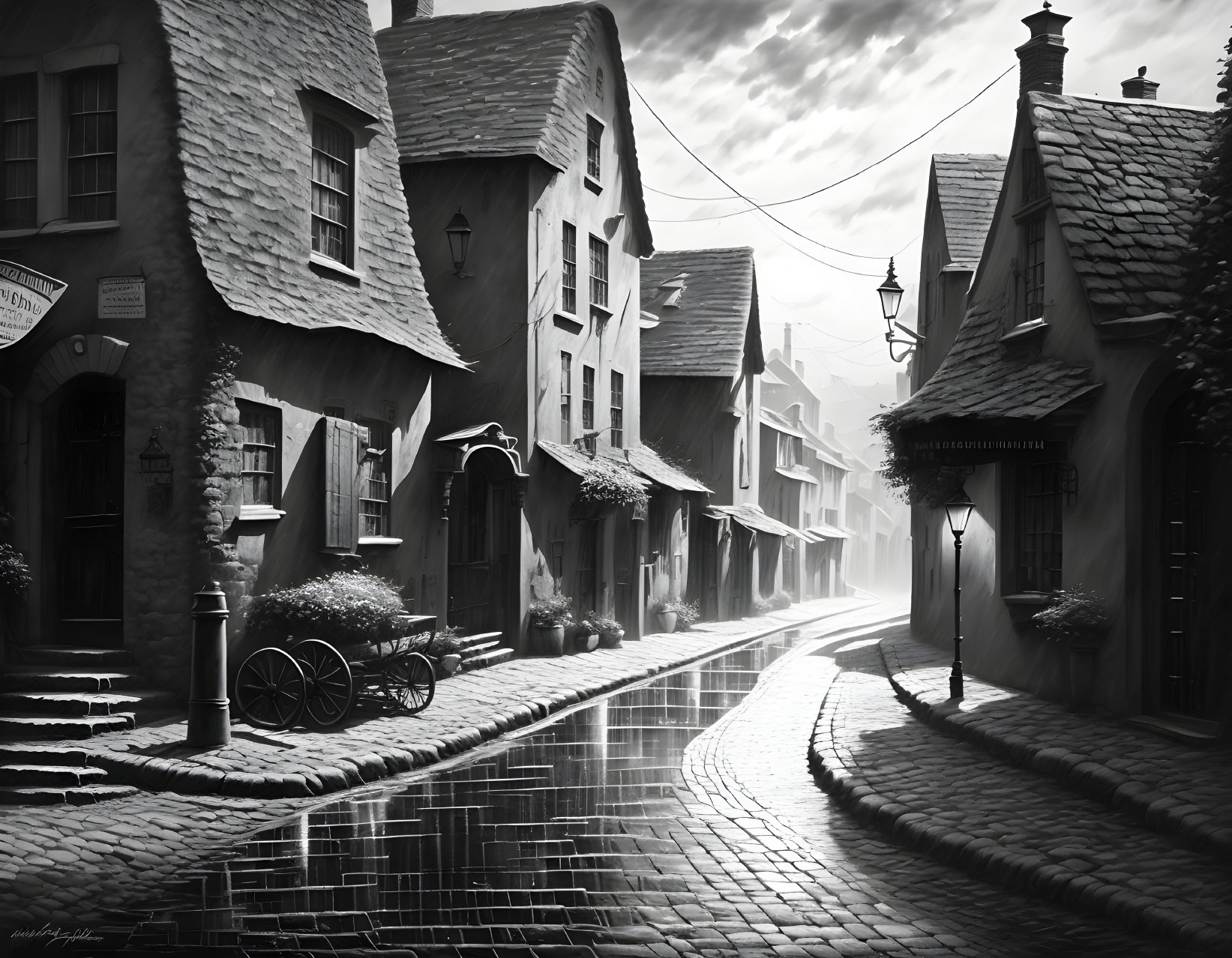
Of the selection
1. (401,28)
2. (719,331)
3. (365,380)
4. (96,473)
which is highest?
(401,28)

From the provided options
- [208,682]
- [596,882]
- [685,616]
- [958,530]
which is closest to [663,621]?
[685,616]

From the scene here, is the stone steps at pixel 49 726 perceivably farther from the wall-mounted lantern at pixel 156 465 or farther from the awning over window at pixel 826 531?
the awning over window at pixel 826 531

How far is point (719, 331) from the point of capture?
1368 inches

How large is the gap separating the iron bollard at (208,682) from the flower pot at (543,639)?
990 cm

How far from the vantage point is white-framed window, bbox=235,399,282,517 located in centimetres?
1323

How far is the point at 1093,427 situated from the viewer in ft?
41.9

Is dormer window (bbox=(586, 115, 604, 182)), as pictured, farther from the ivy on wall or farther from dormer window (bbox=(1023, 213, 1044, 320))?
the ivy on wall

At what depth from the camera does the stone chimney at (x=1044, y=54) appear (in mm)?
18750

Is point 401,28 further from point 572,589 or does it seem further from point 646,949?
point 646,949

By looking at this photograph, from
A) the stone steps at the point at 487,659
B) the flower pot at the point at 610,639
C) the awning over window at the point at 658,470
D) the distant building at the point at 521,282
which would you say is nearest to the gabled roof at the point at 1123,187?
the distant building at the point at 521,282

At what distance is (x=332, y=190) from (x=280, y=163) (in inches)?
56.3

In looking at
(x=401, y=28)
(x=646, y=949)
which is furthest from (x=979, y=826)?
(x=401, y=28)

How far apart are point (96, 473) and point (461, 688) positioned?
5.30 meters

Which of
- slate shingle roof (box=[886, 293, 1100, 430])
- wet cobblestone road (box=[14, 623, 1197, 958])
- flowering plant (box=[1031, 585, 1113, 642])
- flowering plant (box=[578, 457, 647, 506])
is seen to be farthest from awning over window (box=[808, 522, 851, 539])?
wet cobblestone road (box=[14, 623, 1197, 958])
